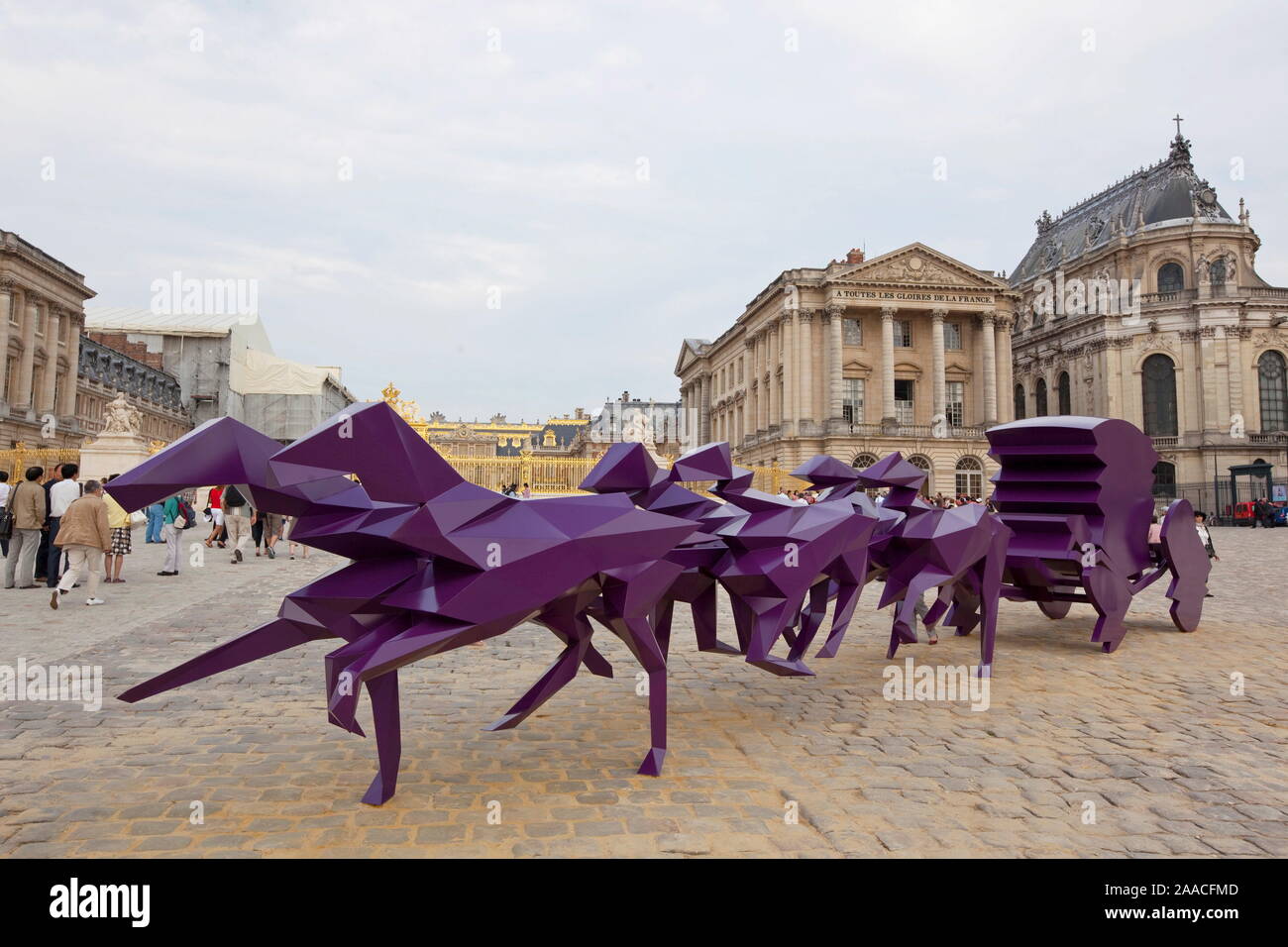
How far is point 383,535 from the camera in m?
3.69

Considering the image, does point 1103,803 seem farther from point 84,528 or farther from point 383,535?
point 84,528

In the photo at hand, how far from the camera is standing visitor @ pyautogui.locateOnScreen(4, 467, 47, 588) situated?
1090 cm

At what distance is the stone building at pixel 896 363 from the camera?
4741 cm

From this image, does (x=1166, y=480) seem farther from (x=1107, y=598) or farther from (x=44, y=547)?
(x=44, y=547)

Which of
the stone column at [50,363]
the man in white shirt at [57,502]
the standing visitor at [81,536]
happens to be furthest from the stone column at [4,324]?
the standing visitor at [81,536]

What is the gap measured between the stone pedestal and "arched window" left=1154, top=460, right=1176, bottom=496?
54.8 metres

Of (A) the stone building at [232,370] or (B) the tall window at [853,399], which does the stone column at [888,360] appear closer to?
(B) the tall window at [853,399]

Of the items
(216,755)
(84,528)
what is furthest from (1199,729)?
(84,528)

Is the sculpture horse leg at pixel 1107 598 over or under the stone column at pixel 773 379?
under

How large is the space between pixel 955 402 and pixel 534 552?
52051 millimetres

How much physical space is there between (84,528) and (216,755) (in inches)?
283

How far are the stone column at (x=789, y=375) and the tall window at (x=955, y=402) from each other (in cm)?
1057

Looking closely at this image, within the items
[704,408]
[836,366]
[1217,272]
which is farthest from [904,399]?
[704,408]

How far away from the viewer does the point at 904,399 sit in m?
50.9
